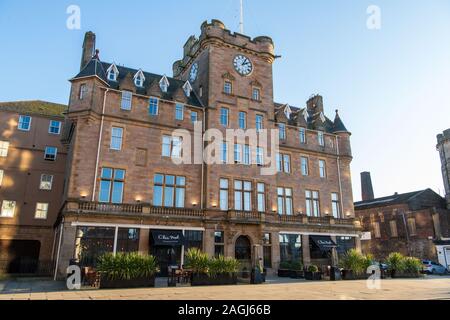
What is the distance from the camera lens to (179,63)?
42.8 meters

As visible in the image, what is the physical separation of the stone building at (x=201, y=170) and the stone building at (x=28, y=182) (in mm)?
3191

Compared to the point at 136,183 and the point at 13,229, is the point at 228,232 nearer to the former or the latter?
the point at 136,183

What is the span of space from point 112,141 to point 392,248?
46419 millimetres

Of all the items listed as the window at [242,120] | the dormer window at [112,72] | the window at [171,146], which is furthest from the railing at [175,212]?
the dormer window at [112,72]

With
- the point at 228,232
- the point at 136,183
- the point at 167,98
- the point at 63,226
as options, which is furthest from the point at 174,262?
the point at 167,98

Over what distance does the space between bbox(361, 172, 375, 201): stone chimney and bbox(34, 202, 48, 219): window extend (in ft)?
189

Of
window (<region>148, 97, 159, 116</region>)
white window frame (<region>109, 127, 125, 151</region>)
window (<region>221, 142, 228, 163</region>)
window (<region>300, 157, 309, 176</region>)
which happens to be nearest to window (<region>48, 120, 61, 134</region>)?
white window frame (<region>109, 127, 125, 151</region>)

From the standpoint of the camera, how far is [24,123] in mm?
36562

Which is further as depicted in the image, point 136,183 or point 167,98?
point 167,98

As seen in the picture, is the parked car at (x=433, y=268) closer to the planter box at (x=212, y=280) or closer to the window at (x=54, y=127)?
the planter box at (x=212, y=280)

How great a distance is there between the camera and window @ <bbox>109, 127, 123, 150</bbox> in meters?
28.2

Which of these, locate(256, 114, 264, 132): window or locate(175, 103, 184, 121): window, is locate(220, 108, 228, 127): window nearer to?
locate(256, 114, 264, 132): window

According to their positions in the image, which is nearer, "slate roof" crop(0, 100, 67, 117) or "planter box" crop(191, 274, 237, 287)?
"planter box" crop(191, 274, 237, 287)

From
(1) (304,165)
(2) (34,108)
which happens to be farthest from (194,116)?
(2) (34,108)
